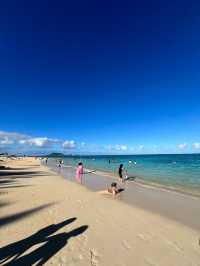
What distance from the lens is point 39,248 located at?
6.80m

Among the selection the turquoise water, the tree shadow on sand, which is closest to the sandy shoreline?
the tree shadow on sand

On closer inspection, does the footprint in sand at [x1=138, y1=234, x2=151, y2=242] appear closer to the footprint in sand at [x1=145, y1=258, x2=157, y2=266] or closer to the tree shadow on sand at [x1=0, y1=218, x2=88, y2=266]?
the footprint in sand at [x1=145, y1=258, x2=157, y2=266]

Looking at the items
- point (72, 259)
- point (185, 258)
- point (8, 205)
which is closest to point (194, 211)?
point (185, 258)

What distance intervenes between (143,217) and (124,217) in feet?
2.79

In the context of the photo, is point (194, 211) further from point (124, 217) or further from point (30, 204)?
point (30, 204)

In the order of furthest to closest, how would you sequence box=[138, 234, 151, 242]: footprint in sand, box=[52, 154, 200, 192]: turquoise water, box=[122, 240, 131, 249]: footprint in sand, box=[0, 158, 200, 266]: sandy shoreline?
box=[52, 154, 200, 192]: turquoise water → box=[138, 234, 151, 242]: footprint in sand → box=[122, 240, 131, 249]: footprint in sand → box=[0, 158, 200, 266]: sandy shoreline

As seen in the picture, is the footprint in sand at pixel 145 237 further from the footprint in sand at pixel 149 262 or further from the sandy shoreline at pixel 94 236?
the footprint in sand at pixel 149 262

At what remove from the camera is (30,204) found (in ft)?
41.0

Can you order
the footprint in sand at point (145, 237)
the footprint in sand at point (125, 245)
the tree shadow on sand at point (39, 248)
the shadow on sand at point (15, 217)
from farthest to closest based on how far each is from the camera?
1. the shadow on sand at point (15, 217)
2. the footprint in sand at point (145, 237)
3. the footprint in sand at point (125, 245)
4. the tree shadow on sand at point (39, 248)

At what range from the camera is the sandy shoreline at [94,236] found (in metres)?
6.28

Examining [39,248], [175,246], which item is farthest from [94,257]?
[175,246]

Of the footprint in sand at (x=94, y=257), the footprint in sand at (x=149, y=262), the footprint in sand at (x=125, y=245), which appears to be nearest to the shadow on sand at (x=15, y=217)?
the footprint in sand at (x=94, y=257)

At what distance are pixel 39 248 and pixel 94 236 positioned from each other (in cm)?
190

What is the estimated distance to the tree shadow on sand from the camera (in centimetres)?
608
